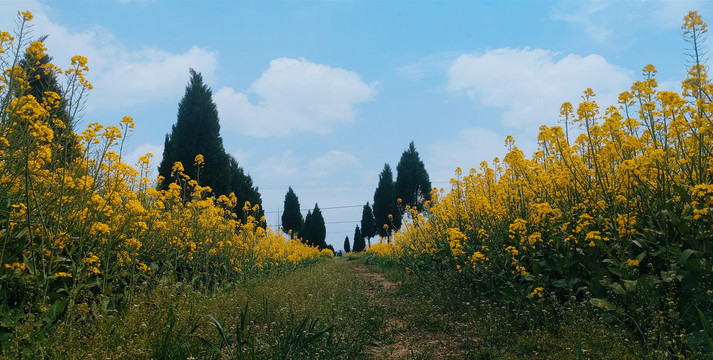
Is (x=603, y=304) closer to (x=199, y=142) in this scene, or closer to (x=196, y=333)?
(x=196, y=333)

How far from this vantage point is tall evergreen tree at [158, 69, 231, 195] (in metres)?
18.6

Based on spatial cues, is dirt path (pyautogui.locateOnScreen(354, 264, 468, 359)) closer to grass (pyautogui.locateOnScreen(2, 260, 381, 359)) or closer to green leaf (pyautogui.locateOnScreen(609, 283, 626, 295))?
grass (pyautogui.locateOnScreen(2, 260, 381, 359))

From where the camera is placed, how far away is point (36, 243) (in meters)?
3.35

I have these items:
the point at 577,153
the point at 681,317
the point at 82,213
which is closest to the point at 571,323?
the point at 681,317

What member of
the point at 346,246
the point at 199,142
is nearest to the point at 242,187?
the point at 199,142

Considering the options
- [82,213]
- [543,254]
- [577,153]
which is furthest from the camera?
[577,153]

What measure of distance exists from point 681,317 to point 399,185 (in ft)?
111

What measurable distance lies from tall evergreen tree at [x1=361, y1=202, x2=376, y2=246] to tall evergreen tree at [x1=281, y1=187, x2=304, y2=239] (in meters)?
7.94

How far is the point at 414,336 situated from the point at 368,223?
45.0 meters

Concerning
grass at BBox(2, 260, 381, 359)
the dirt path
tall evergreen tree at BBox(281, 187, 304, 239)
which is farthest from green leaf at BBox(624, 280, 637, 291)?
tall evergreen tree at BBox(281, 187, 304, 239)

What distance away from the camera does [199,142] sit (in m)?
19.3

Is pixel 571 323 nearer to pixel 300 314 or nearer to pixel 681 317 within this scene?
pixel 681 317

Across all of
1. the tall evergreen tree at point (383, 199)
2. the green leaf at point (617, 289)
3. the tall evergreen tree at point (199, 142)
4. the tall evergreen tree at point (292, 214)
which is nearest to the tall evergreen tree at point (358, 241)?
the tall evergreen tree at point (292, 214)

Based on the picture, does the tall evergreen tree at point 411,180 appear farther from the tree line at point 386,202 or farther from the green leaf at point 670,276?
the green leaf at point 670,276
